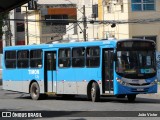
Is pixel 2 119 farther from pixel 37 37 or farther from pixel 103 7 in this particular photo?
pixel 37 37

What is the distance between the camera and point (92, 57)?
2317 cm

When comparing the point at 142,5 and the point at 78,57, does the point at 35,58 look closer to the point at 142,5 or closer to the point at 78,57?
the point at 78,57

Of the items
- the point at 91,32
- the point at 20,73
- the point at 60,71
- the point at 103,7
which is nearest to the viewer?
the point at 60,71

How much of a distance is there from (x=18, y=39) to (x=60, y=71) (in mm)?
65937

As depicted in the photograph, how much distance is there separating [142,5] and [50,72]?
26.4m

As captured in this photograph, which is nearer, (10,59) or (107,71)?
(107,71)

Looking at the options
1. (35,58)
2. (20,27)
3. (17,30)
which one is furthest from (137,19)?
(17,30)

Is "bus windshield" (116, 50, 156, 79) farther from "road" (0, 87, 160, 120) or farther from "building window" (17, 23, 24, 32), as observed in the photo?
"building window" (17, 23, 24, 32)

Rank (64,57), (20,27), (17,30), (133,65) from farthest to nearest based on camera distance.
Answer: (17,30) < (20,27) < (64,57) < (133,65)

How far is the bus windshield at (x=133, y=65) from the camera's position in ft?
72.0

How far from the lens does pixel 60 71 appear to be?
984 inches

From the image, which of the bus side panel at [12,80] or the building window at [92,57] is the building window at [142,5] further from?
the building window at [92,57]

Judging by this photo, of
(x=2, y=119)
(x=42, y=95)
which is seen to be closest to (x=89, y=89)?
(x=42, y=95)

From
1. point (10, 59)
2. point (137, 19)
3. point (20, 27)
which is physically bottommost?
point (10, 59)
